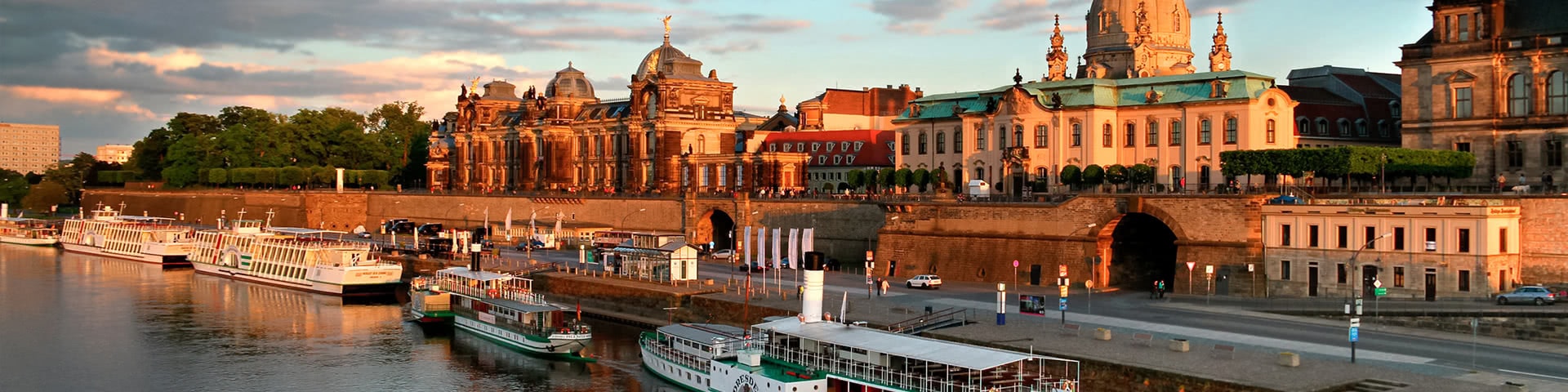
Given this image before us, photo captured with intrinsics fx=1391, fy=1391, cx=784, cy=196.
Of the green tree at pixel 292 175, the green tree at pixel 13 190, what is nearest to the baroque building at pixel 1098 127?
the green tree at pixel 292 175

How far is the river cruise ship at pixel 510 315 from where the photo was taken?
55250mm

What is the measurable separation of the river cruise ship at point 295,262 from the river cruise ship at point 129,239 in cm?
257

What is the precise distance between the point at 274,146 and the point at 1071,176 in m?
113

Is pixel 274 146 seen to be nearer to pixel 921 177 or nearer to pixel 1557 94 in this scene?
pixel 921 177

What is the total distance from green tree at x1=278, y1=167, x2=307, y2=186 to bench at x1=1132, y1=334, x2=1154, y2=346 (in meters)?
121

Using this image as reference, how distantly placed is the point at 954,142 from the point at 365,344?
3742 centimetres

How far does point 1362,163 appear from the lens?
203 feet

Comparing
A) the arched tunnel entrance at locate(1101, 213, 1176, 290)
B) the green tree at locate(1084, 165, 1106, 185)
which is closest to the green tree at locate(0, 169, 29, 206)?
the green tree at locate(1084, 165, 1106, 185)

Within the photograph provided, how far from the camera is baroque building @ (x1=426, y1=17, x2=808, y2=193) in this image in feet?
360

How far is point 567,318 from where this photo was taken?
65438 mm

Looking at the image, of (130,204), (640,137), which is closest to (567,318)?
(640,137)

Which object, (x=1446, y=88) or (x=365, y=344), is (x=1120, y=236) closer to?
(x=1446, y=88)

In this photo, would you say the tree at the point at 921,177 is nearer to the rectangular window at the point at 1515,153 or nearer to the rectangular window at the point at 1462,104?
the rectangular window at the point at 1462,104

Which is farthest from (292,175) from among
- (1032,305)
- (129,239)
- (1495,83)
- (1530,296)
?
(1530,296)
